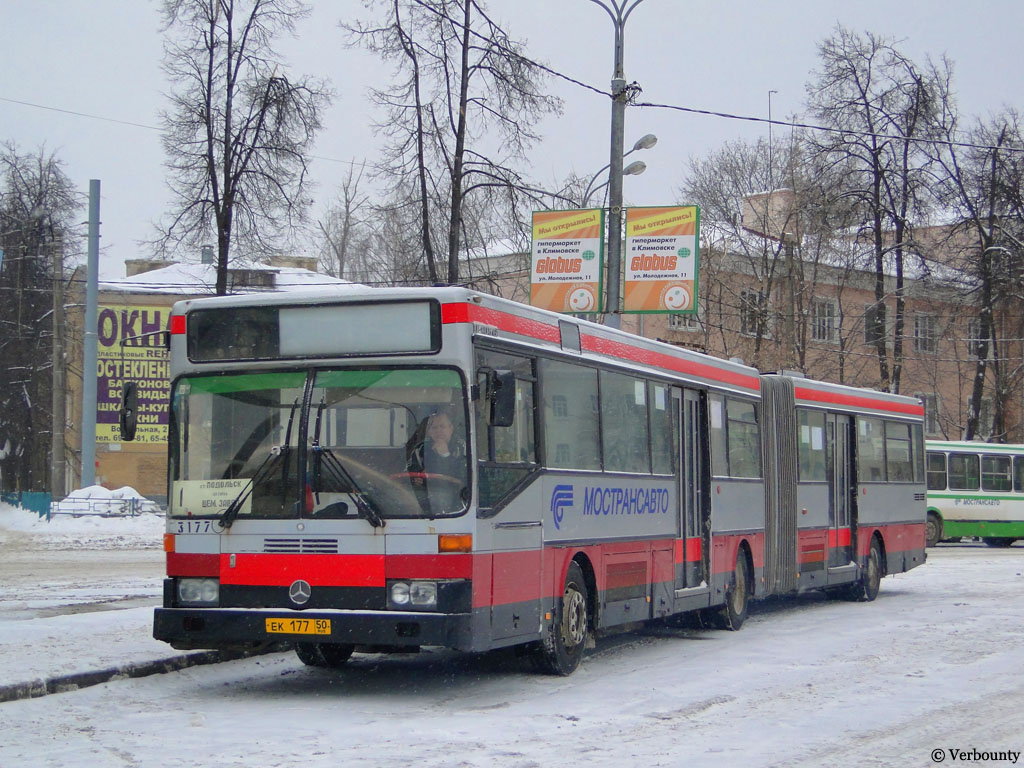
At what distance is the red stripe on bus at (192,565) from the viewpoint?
9945 millimetres

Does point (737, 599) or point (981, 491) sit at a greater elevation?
point (981, 491)

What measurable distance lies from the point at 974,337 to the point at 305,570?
43.9m

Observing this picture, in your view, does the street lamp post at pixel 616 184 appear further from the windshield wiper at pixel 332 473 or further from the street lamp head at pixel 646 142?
the windshield wiper at pixel 332 473

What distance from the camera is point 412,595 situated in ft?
31.2

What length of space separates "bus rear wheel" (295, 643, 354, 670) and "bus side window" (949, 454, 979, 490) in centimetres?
2817

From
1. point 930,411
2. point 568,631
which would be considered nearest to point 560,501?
point 568,631

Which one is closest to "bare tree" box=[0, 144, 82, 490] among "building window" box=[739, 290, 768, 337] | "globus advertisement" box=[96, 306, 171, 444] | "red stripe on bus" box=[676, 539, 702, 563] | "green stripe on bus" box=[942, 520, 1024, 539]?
"globus advertisement" box=[96, 306, 171, 444]

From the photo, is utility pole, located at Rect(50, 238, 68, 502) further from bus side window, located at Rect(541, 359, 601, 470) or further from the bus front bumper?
the bus front bumper

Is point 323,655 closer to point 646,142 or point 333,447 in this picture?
point 333,447

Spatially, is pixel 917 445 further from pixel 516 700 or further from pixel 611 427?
pixel 516 700

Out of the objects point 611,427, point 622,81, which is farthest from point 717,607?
point 622,81

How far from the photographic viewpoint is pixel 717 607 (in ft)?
49.3

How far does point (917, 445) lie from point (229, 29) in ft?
60.2

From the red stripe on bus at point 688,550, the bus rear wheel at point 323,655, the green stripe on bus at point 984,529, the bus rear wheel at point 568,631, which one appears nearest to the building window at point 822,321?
the green stripe on bus at point 984,529
